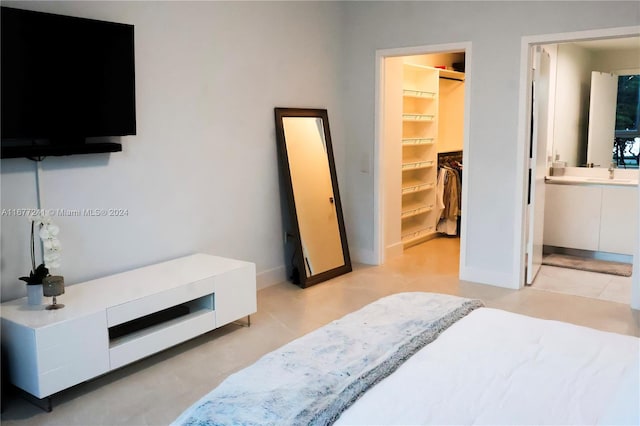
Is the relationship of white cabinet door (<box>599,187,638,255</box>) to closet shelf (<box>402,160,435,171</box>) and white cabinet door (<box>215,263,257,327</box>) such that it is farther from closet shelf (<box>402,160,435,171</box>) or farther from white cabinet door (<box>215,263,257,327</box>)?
white cabinet door (<box>215,263,257,327</box>)

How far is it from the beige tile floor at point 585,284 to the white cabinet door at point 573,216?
611mm

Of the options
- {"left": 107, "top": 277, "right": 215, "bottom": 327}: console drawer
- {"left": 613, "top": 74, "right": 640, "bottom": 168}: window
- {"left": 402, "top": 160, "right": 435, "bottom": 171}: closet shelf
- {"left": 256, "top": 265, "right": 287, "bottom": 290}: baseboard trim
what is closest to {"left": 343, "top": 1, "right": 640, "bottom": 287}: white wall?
{"left": 402, "top": 160, "right": 435, "bottom": 171}: closet shelf

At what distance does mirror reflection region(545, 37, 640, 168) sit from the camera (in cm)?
612

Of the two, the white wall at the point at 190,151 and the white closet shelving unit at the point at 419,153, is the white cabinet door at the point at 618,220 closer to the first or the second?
the white closet shelving unit at the point at 419,153

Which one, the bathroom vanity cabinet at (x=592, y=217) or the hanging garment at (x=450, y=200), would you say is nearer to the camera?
the bathroom vanity cabinet at (x=592, y=217)

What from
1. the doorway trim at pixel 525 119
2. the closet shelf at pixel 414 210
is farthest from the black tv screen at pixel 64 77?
the closet shelf at pixel 414 210

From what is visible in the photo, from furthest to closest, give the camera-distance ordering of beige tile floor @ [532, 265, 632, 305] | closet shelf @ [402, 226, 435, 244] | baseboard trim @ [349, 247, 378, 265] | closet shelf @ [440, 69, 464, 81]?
1. closet shelf @ [440, 69, 464, 81]
2. closet shelf @ [402, 226, 435, 244]
3. baseboard trim @ [349, 247, 378, 265]
4. beige tile floor @ [532, 265, 632, 305]

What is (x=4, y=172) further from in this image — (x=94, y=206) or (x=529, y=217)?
(x=529, y=217)

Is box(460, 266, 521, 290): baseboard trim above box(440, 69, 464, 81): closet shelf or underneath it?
underneath

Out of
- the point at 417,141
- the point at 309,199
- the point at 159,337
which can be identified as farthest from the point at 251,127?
the point at 417,141

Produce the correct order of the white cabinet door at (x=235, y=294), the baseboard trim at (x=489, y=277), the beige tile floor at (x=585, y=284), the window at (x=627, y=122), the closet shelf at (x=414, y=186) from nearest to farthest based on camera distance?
the white cabinet door at (x=235, y=294), the beige tile floor at (x=585, y=284), the baseboard trim at (x=489, y=277), the window at (x=627, y=122), the closet shelf at (x=414, y=186)

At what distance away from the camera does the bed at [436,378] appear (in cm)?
164

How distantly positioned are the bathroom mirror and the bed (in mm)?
2710

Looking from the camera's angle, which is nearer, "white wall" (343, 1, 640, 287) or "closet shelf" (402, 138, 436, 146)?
"white wall" (343, 1, 640, 287)
